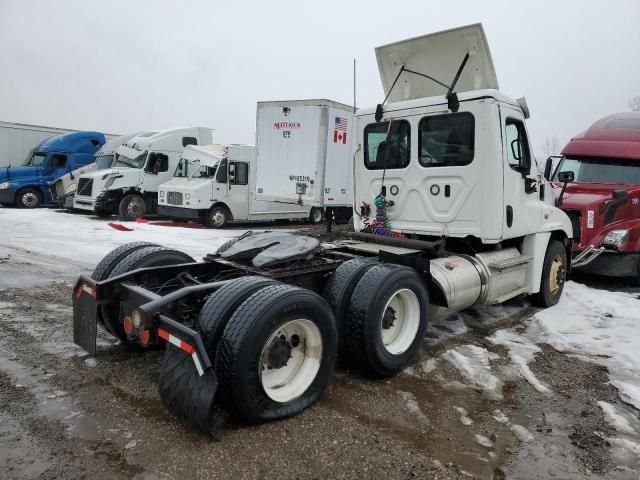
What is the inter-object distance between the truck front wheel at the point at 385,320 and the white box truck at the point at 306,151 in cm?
779

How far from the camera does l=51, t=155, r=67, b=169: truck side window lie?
68.8ft

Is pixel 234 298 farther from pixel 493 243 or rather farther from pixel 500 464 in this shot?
pixel 493 243

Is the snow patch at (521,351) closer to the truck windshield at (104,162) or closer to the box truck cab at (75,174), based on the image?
the box truck cab at (75,174)

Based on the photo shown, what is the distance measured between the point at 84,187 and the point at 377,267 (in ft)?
54.0

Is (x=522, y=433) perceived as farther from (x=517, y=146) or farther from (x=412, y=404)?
(x=517, y=146)

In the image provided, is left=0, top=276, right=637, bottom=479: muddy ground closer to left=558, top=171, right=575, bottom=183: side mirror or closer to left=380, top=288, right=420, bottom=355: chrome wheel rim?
left=380, top=288, right=420, bottom=355: chrome wheel rim

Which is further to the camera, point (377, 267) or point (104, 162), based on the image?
point (104, 162)

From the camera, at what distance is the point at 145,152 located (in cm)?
1792

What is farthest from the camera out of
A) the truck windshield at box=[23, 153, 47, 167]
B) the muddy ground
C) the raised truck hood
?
the truck windshield at box=[23, 153, 47, 167]

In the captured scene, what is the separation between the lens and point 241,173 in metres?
16.6

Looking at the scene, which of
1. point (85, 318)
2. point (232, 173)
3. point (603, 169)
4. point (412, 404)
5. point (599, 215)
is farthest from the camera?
point (232, 173)

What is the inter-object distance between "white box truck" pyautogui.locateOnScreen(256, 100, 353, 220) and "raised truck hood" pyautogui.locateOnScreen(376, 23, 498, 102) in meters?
5.92

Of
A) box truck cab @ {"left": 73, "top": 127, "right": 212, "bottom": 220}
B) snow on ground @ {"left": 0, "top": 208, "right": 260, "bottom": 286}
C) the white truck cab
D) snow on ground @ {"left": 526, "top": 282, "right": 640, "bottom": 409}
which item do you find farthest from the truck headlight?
box truck cab @ {"left": 73, "top": 127, "right": 212, "bottom": 220}

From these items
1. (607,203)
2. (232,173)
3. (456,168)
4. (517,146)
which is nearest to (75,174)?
(232,173)
